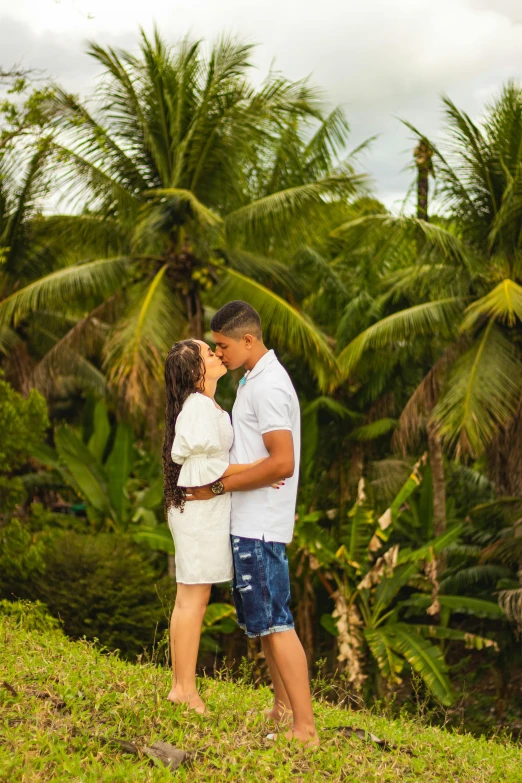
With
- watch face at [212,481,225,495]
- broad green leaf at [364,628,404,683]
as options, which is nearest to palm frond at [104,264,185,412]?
broad green leaf at [364,628,404,683]

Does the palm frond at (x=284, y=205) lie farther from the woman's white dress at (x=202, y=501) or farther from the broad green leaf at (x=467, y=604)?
the woman's white dress at (x=202, y=501)

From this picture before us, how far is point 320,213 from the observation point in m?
14.2

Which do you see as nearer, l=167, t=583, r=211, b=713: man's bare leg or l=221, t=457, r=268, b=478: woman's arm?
l=221, t=457, r=268, b=478: woman's arm

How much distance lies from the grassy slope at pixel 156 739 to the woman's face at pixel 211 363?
65.6 inches

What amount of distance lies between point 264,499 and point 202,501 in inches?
12.3

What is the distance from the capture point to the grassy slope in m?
3.85

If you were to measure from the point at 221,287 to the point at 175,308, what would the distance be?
80 centimetres

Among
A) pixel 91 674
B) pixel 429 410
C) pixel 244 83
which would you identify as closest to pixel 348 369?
pixel 429 410

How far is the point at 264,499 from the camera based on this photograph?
4098 mm

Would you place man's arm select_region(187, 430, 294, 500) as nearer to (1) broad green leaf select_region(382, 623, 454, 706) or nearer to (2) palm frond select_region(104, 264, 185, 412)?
(2) palm frond select_region(104, 264, 185, 412)

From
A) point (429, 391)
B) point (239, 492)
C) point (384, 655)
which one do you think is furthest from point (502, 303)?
point (239, 492)

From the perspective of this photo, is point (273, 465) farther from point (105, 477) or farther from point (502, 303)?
point (105, 477)

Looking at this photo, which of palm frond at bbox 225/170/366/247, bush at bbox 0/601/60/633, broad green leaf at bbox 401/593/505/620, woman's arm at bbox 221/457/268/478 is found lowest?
broad green leaf at bbox 401/593/505/620

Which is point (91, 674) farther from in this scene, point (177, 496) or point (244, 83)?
point (244, 83)
